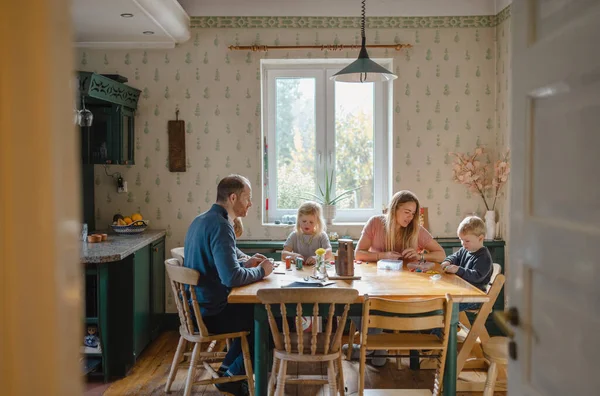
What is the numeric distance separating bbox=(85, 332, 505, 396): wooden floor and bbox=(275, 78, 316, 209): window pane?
1.79 m

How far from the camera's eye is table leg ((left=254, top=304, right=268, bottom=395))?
10.2ft

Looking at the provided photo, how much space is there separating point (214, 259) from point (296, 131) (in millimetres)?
2241

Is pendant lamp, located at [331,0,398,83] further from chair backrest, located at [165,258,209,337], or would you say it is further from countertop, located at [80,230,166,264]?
countertop, located at [80,230,166,264]

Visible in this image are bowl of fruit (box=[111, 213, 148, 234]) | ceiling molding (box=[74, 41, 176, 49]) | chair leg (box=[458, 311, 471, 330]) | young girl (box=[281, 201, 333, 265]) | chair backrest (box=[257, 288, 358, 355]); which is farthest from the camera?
ceiling molding (box=[74, 41, 176, 49])

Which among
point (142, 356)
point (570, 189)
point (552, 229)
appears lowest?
point (142, 356)

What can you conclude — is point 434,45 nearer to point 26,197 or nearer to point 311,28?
point 311,28

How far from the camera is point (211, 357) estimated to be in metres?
3.86

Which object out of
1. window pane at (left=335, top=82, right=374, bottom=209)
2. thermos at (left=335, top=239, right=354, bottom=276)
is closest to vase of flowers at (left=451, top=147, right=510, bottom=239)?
window pane at (left=335, top=82, right=374, bottom=209)

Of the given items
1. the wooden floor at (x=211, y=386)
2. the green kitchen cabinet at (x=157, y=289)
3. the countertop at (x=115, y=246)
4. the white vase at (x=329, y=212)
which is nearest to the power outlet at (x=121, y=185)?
the countertop at (x=115, y=246)

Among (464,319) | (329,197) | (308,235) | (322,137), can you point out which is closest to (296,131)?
(322,137)

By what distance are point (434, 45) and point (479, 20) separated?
1.44 feet

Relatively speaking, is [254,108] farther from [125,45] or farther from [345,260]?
[345,260]

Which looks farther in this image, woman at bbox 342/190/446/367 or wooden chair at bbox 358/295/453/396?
woman at bbox 342/190/446/367

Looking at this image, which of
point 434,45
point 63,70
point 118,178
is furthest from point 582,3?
point 118,178
